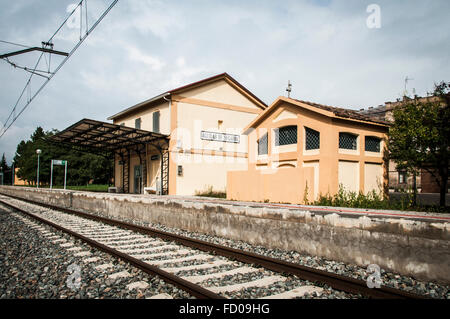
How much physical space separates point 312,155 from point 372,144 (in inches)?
133

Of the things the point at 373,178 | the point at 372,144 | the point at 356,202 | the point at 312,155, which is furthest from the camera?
the point at 372,144

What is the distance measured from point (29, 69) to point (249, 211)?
11.2 meters

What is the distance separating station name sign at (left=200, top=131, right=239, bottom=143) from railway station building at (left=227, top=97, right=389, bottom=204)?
657 centimetres

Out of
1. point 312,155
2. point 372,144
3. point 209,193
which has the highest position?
point 372,144

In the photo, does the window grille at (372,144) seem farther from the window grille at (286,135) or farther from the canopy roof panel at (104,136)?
the canopy roof panel at (104,136)

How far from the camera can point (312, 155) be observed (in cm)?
1398

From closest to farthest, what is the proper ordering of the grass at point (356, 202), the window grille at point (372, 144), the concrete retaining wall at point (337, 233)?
the concrete retaining wall at point (337, 233), the grass at point (356, 202), the window grille at point (372, 144)

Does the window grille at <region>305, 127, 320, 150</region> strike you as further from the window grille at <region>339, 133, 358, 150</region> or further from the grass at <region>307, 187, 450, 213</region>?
the grass at <region>307, 187, 450, 213</region>

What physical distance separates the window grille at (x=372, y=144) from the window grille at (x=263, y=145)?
4.91 meters

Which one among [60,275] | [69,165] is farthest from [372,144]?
[69,165]

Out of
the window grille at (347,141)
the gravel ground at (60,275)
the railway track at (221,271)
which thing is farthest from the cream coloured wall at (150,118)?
the gravel ground at (60,275)

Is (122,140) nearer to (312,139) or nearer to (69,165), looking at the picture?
(312,139)

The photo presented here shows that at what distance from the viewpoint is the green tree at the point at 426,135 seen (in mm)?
11742
